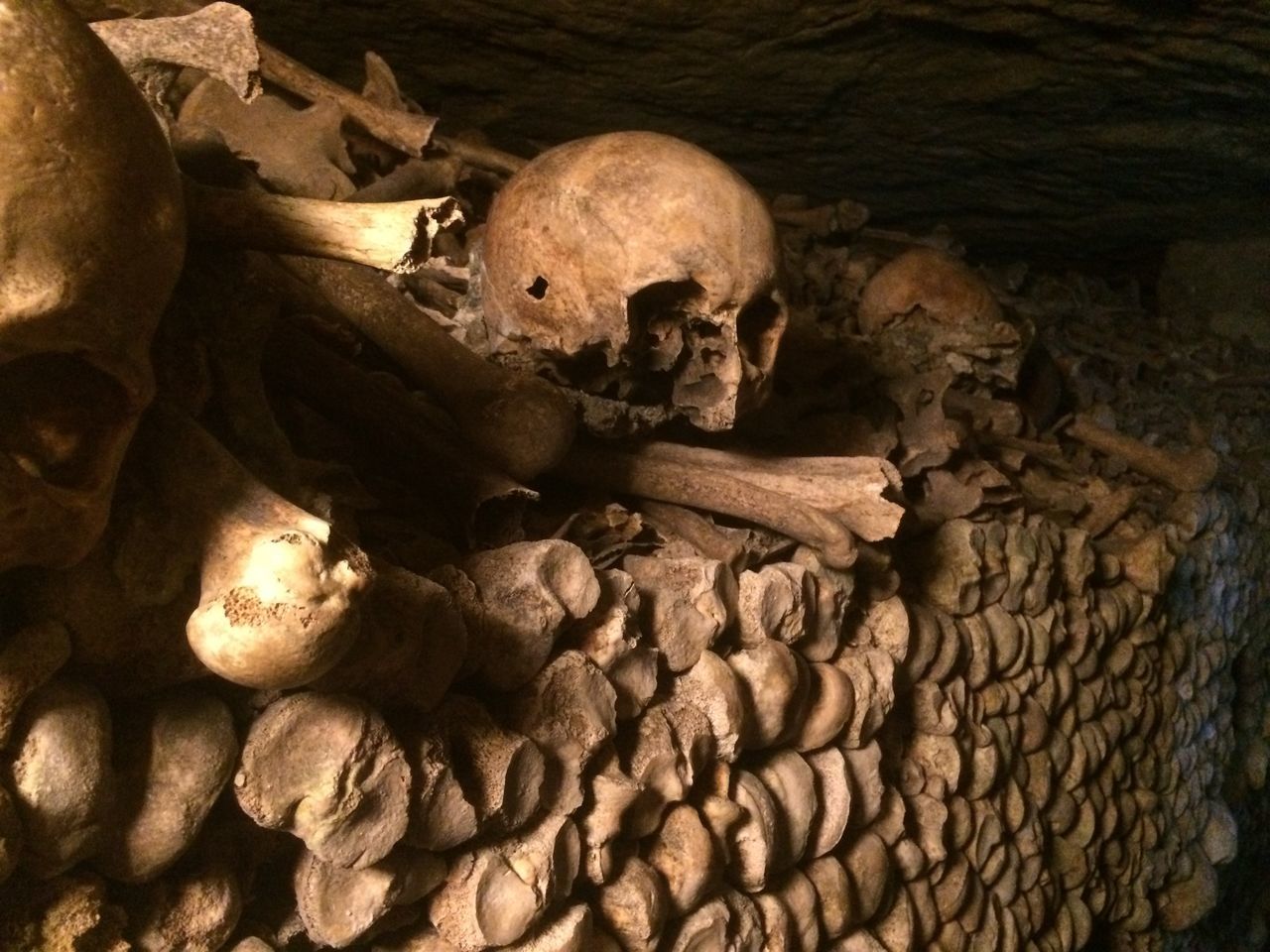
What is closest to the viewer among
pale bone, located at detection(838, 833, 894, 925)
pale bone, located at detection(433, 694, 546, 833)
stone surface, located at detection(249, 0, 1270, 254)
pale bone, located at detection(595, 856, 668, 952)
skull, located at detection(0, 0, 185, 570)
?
skull, located at detection(0, 0, 185, 570)

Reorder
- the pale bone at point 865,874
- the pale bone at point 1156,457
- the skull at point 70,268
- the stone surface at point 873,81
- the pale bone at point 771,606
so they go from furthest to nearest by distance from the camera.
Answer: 1. the pale bone at point 1156,457
2. the stone surface at point 873,81
3. the pale bone at point 865,874
4. the pale bone at point 771,606
5. the skull at point 70,268

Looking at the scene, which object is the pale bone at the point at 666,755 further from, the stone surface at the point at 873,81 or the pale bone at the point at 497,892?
the stone surface at the point at 873,81

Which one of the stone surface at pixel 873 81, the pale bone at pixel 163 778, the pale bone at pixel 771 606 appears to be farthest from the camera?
the stone surface at pixel 873 81

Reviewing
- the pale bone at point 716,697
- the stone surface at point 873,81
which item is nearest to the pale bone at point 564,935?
the pale bone at point 716,697

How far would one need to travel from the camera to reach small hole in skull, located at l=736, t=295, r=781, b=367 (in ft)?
3.45

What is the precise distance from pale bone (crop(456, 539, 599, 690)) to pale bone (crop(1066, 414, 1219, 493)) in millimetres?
1554

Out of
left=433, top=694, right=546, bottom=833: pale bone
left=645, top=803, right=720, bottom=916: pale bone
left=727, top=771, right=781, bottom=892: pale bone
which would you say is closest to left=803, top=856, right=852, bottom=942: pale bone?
left=727, top=771, right=781, bottom=892: pale bone

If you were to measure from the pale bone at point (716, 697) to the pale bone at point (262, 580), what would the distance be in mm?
474

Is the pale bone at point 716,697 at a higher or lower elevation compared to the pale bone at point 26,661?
lower

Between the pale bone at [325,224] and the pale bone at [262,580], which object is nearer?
the pale bone at [262,580]

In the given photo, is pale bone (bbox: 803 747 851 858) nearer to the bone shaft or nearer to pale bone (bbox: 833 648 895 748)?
pale bone (bbox: 833 648 895 748)

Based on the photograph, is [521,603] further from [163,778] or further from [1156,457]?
[1156,457]

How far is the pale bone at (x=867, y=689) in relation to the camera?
118 cm

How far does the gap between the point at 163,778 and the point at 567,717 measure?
0.32m
